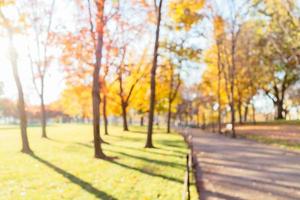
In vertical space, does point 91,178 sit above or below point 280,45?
below

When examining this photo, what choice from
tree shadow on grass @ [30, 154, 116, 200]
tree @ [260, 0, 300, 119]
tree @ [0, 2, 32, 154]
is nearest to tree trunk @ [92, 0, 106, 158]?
tree shadow on grass @ [30, 154, 116, 200]

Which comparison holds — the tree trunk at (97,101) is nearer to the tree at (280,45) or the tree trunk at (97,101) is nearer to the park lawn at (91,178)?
the park lawn at (91,178)

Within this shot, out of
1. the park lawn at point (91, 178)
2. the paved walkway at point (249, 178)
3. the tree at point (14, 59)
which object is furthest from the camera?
the tree at point (14, 59)

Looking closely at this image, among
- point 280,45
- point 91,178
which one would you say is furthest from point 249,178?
point 280,45

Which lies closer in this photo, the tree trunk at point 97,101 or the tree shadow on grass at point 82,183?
the tree shadow on grass at point 82,183

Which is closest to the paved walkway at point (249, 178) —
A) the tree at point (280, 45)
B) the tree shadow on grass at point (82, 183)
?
the tree shadow on grass at point (82, 183)

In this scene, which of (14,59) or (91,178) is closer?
(91,178)

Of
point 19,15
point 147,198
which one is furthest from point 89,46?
point 147,198

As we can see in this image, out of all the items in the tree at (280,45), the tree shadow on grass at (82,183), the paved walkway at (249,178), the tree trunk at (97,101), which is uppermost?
the tree at (280,45)

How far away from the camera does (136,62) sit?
40.3 metres

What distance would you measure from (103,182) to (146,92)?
36.9m

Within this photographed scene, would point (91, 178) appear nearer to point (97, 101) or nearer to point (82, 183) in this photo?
point (82, 183)

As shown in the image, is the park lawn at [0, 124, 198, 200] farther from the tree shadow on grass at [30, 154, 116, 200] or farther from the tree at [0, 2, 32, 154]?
the tree at [0, 2, 32, 154]

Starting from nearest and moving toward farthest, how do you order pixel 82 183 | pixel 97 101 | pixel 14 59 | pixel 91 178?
pixel 82 183, pixel 91 178, pixel 97 101, pixel 14 59
